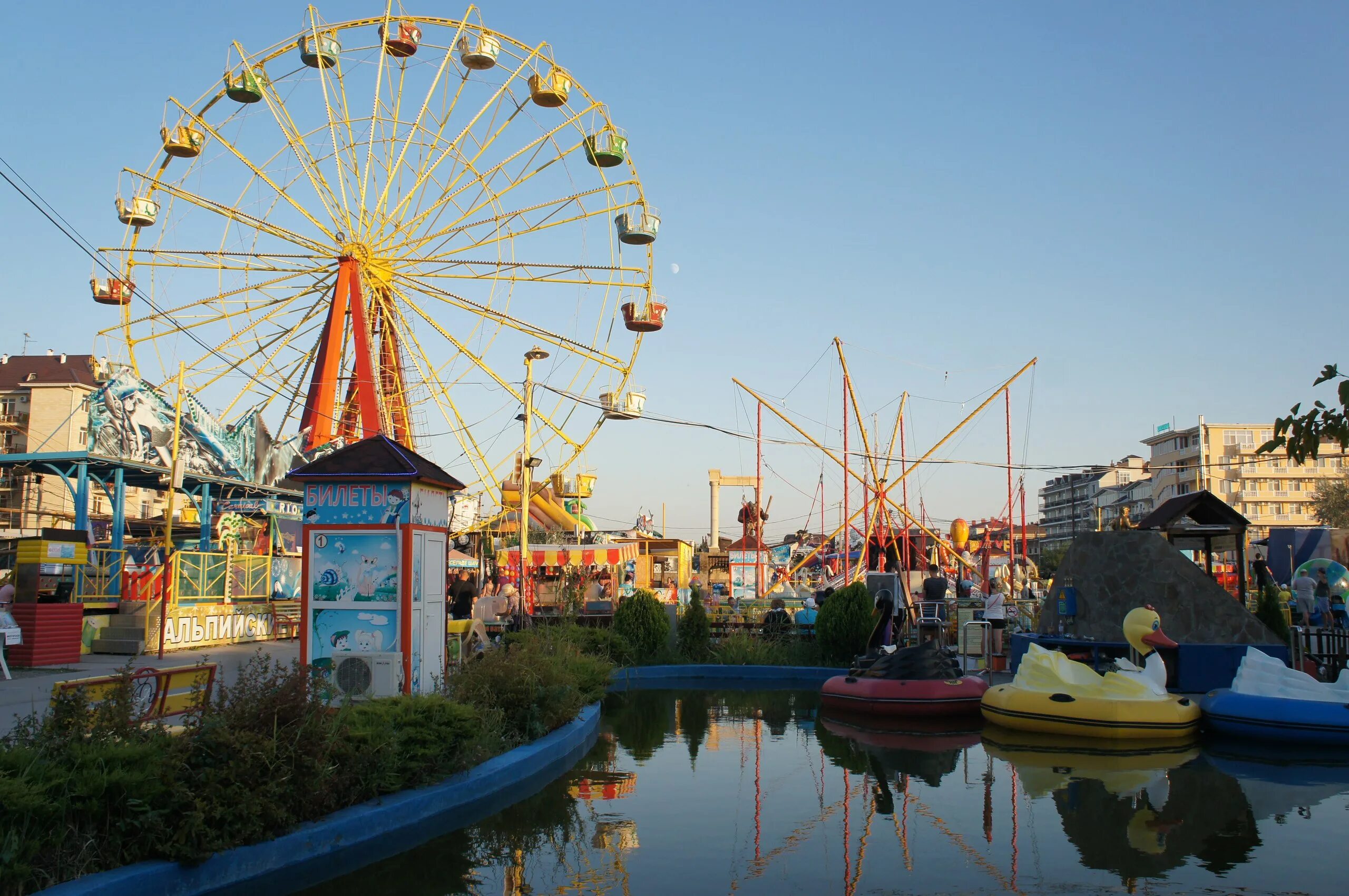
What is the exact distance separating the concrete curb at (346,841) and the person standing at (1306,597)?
17559mm

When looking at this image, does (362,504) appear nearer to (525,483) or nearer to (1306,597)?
(525,483)

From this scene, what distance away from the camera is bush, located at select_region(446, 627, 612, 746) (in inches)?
449

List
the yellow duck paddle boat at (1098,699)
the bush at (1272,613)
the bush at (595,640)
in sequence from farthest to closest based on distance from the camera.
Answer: the bush at (595,640) → the bush at (1272,613) → the yellow duck paddle boat at (1098,699)

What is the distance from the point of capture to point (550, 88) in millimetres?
30469

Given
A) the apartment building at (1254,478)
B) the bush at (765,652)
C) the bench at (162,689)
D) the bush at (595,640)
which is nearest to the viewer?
the bench at (162,689)

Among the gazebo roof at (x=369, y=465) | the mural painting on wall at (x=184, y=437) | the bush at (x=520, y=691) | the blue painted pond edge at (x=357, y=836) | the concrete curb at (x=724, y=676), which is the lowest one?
the concrete curb at (x=724, y=676)

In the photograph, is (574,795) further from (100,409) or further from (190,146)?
(190,146)

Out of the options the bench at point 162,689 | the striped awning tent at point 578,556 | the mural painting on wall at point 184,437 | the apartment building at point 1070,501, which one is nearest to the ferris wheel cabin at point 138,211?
the mural painting on wall at point 184,437

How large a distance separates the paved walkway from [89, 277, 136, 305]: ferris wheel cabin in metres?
12.5

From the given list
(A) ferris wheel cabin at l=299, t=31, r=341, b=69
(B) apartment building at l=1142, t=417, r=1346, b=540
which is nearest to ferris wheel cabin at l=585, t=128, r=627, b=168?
(A) ferris wheel cabin at l=299, t=31, r=341, b=69

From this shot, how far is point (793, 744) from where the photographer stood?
13.5 m

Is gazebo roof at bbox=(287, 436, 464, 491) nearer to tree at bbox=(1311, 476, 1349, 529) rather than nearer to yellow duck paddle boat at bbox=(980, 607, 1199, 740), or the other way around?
yellow duck paddle boat at bbox=(980, 607, 1199, 740)

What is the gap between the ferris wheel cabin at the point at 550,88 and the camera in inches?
1201

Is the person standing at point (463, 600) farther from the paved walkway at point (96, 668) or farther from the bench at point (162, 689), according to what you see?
the bench at point (162, 689)
